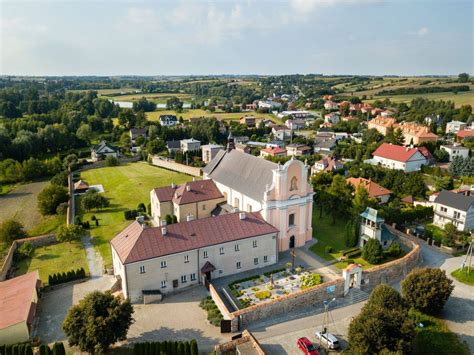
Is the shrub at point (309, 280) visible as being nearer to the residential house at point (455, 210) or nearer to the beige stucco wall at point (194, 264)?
the beige stucco wall at point (194, 264)

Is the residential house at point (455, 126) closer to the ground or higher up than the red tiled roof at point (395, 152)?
higher up

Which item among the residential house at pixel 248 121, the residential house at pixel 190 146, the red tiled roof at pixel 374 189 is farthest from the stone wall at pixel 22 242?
the residential house at pixel 248 121

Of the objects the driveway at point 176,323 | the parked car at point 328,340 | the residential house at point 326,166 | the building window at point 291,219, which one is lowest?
the driveway at point 176,323

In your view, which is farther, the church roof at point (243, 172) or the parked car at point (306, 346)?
the church roof at point (243, 172)

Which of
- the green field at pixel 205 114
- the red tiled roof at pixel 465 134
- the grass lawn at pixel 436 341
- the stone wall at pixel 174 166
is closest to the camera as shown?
the grass lawn at pixel 436 341

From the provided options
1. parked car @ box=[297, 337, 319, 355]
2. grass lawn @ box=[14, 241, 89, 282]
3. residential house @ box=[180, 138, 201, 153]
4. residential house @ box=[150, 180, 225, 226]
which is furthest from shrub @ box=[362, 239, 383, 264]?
residential house @ box=[180, 138, 201, 153]
